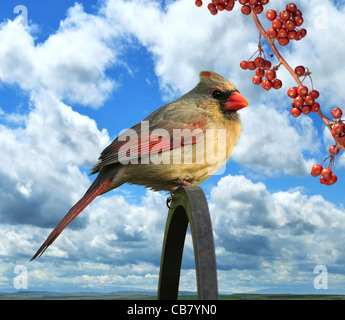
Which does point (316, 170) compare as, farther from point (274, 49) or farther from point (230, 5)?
point (230, 5)

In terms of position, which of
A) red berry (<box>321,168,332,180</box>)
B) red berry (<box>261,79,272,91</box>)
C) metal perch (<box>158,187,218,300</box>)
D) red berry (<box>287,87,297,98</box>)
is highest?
red berry (<box>261,79,272,91</box>)

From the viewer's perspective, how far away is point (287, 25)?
2086 millimetres

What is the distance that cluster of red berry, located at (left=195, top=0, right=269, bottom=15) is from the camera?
2061 mm

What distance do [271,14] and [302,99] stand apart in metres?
0.49

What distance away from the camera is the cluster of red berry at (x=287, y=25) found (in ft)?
6.83

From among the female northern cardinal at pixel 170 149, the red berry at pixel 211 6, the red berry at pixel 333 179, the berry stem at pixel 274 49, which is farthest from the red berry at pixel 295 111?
the red berry at pixel 211 6

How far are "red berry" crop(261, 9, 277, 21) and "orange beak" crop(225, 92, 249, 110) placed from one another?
2.35 feet

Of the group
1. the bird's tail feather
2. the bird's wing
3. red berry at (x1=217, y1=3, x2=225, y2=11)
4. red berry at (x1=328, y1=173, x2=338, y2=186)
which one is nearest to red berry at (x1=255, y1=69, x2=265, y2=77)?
red berry at (x1=217, y1=3, x2=225, y2=11)

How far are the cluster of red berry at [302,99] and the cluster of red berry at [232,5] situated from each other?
36cm

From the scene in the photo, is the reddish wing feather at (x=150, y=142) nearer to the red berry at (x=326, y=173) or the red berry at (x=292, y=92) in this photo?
the red berry at (x=292, y=92)

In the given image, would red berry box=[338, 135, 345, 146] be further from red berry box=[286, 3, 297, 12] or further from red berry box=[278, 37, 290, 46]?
red berry box=[286, 3, 297, 12]
